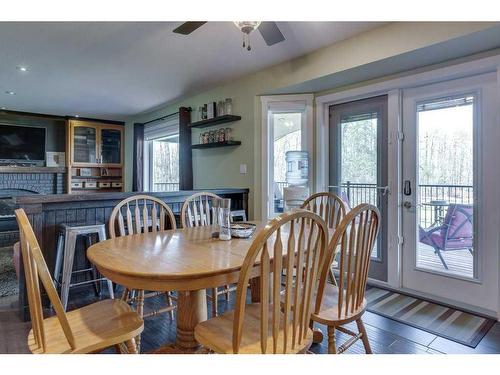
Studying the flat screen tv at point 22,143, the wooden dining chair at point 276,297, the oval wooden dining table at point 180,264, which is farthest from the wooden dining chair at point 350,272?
the flat screen tv at point 22,143

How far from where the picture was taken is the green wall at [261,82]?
2.33 m

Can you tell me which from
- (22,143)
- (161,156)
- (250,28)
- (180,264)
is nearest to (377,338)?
(180,264)

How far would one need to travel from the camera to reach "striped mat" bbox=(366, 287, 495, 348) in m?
2.16

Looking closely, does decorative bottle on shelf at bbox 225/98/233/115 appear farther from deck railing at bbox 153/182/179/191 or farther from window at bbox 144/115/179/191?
deck railing at bbox 153/182/179/191

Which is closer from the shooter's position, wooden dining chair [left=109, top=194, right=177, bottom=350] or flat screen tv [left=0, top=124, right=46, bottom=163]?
wooden dining chair [left=109, top=194, right=177, bottom=350]

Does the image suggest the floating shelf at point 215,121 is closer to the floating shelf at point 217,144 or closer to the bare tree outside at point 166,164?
the floating shelf at point 217,144

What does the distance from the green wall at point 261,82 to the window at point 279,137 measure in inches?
4.0

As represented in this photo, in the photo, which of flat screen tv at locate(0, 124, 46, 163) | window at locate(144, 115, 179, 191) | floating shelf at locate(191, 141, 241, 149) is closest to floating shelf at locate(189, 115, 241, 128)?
floating shelf at locate(191, 141, 241, 149)

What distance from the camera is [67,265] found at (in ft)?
7.64

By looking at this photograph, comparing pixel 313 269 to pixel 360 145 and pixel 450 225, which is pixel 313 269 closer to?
pixel 450 225

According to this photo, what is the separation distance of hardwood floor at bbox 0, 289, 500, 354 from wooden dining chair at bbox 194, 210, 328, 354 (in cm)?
85

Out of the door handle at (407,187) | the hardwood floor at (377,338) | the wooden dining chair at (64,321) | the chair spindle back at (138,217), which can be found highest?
the door handle at (407,187)

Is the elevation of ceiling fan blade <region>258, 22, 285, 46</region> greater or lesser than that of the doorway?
greater
